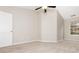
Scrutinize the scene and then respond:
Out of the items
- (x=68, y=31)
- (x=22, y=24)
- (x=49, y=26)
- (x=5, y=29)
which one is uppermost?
(x=22, y=24)

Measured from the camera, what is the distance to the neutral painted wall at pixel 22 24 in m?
7.34

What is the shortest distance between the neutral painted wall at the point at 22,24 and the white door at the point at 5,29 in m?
0.32

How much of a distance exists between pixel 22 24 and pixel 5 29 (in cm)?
166

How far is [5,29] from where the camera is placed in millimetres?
6660

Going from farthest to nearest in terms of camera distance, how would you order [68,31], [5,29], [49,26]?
[68,31], [49,26], [5,29]

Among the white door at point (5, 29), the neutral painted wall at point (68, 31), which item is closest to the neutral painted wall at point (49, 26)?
the white door at point (5, 29)

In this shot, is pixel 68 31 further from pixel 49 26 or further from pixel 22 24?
pixel 22 24

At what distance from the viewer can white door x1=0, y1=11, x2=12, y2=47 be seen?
648cm

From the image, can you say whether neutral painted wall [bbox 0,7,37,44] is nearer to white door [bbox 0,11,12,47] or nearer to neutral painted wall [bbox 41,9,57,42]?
white door [bbox 0,11,12,47]

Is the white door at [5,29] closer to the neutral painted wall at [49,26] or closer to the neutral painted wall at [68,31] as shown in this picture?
the neutral painted wall at [49,26]

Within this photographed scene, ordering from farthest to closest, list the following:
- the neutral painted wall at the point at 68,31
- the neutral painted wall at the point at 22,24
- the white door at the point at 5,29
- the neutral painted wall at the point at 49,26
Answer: the neutral painted wall at the point at 68,31, the neutral painted wall at the point at 49,26, the neutral painted wall at the point at 22,24, the white door at the point at 5,29

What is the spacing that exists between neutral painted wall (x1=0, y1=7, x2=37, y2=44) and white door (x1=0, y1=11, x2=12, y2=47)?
0.32 metres

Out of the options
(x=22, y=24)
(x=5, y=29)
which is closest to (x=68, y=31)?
(x=22, y=24)
